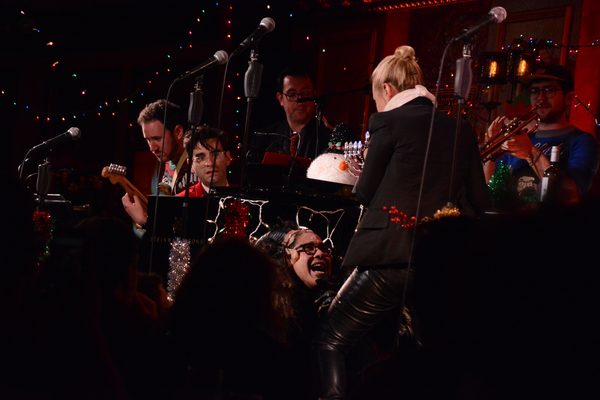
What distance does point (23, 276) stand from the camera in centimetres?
146

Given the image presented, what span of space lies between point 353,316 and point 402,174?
0.55 m

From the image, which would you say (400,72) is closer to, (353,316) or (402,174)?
(402,174)

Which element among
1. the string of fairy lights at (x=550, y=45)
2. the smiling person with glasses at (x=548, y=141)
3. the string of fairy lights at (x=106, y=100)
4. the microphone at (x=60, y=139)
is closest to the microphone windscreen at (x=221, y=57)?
the microphone at (x=60, y=139)

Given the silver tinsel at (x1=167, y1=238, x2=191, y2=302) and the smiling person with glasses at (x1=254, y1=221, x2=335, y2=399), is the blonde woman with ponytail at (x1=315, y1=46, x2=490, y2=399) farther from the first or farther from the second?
the silver tinsel at (x1=167, y1=238, x2=191, y2=302)

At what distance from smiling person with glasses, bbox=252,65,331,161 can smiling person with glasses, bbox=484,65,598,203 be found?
1484 mm

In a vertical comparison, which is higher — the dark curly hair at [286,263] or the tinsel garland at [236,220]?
the tinsel garland at [236,220]

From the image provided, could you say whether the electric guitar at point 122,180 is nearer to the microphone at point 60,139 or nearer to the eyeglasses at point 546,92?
the microphone at point 60,139

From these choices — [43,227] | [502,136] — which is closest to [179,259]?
[43,227]

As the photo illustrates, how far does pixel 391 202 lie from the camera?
2.11 metres

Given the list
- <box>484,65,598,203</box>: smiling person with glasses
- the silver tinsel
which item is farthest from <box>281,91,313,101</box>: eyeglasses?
the silver tinsel

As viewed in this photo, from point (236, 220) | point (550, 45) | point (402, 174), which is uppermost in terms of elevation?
point (550, 45)

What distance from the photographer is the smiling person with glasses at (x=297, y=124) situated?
175 inches

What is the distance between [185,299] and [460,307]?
0.70 meters

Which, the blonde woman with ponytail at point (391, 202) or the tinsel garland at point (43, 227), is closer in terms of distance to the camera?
the blonde woman with ponytail at point (391, 202)
